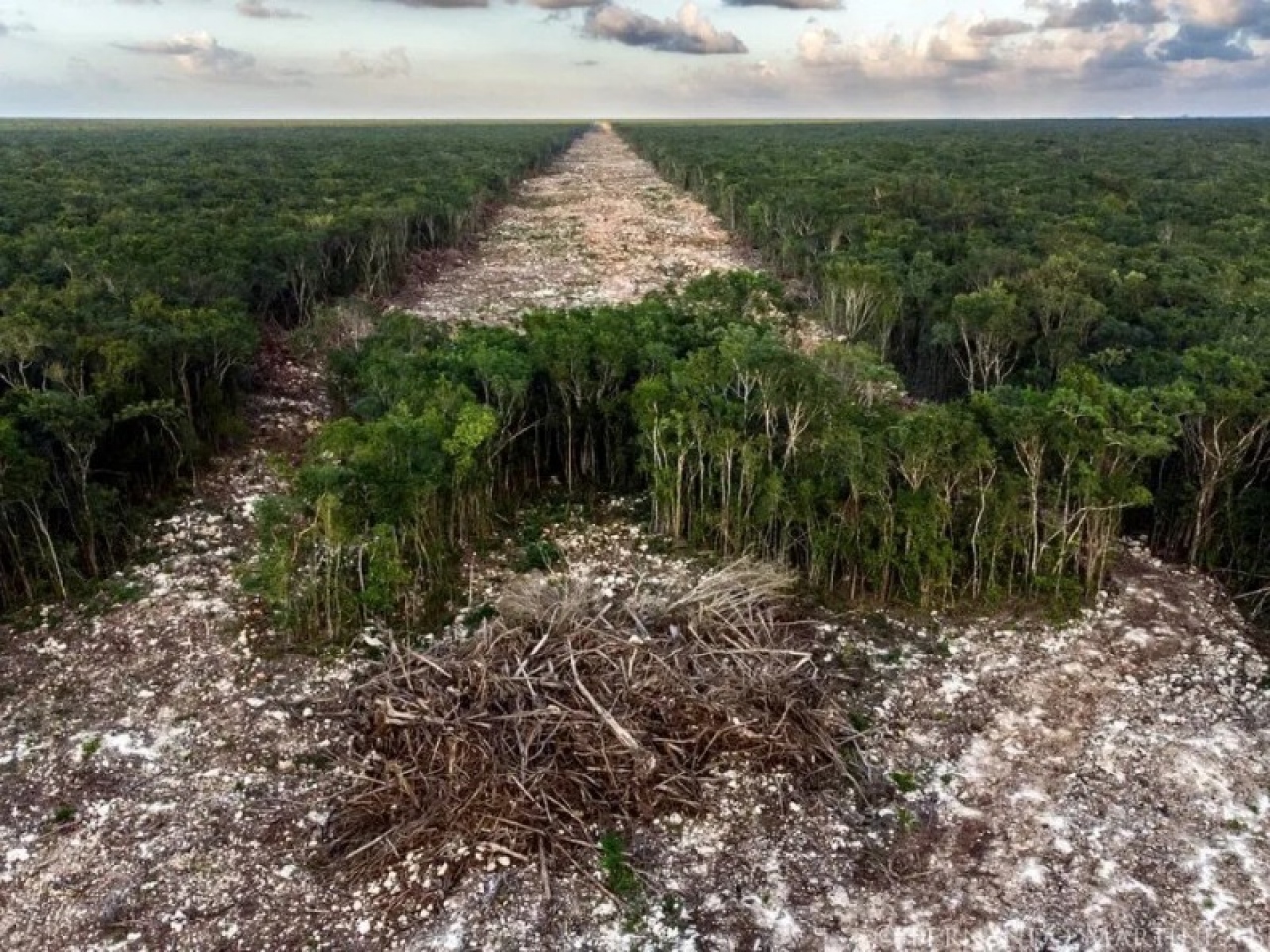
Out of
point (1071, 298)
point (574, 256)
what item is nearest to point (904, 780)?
point (1071, 298)

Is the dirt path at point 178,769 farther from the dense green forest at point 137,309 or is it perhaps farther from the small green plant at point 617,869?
the small green plant at point 617,869

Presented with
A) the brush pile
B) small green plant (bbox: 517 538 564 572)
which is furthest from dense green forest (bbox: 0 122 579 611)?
small green plant (bbox: 517 538 564 572)

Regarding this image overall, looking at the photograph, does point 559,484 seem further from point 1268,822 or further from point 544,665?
point 1268,822

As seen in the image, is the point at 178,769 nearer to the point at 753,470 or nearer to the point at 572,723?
the point at 572,723

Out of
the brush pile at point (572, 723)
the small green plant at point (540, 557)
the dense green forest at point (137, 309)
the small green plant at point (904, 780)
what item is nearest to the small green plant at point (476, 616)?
the brush pile at point (572, 723)

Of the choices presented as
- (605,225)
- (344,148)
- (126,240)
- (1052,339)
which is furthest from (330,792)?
(344,148)
